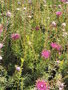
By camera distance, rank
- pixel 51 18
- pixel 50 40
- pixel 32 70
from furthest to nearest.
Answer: pixel 51 18 → pixel 50 40 → pixel 32 70

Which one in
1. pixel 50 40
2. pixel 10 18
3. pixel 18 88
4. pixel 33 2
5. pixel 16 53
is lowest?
pixel 18 88

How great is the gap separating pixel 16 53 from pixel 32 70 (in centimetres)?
22

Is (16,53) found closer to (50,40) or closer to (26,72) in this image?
(26,72)

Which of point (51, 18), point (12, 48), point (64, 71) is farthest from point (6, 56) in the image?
point (51, 18)

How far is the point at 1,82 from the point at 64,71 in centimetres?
63

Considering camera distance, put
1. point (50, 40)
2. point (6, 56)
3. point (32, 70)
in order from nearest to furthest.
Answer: point (32, 70)
point (6, 56)
point (50, 40)

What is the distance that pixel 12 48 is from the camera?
7.99 feet

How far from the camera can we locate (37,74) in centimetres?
237

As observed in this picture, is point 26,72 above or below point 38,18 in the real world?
below

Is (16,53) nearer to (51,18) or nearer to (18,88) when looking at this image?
(18,88)

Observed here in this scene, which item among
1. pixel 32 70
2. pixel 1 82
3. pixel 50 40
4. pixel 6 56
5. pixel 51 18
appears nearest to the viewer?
pixel 1 82

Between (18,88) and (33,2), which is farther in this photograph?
(33,2)

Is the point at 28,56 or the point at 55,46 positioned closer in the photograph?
the point at 55,46

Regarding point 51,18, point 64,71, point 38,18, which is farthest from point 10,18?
point 64,71
